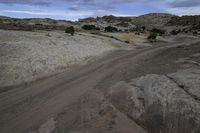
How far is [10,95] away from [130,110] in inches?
354

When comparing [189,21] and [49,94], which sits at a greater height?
[49,94]

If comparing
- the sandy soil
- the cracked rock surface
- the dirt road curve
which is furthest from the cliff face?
the cracked rock surface

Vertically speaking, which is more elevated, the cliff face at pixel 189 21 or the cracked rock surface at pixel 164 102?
the cracked rock surface at pixel 164 102

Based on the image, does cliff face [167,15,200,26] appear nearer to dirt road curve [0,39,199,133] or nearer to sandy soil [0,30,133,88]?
sandy soil [0,30,133,88]

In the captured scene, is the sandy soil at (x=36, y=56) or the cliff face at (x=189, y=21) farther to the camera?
the cliff face at (x=189, y=21)

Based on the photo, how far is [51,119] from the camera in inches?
516

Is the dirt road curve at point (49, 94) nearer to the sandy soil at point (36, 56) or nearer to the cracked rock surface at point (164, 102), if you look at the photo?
the sandy soil at point (36, 56)

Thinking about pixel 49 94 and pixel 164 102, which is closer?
pixel 164 102

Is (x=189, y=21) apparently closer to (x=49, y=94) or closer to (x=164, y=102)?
(x=49, y=94)

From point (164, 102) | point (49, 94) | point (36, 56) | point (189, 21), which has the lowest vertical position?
point (189, 21)

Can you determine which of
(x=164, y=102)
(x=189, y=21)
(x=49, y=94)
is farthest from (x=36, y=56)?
(x=189, y=21)

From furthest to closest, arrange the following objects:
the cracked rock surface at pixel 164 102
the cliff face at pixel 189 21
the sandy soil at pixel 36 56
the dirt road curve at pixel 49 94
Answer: the cliff face at pixel 189 21 → the sandy soil at pixel 36 56 → the dirt road curve at pixel 49 94 → the cracked rock surface at pixel 164 102

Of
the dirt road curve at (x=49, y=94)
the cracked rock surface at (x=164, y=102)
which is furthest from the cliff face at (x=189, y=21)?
the cracked rock surface at (x=164, y=102)

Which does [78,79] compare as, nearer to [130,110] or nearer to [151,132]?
[130,110]
